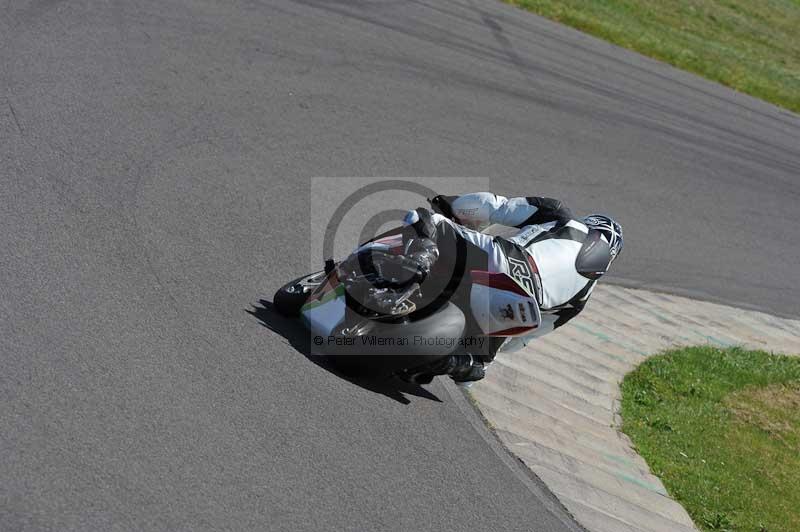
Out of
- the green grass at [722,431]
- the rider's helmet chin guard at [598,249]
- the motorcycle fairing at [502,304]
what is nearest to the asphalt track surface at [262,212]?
the motorcycle fairing at [502,304]

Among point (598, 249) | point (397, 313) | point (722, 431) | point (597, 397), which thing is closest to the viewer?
point (397, 313)

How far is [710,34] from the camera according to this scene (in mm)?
20562

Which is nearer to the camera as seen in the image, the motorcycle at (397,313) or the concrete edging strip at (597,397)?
→ the motorcycle at (397,313)

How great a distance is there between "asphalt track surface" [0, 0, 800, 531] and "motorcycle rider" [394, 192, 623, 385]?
0.67 metres

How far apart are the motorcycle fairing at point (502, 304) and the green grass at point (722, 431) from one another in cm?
183

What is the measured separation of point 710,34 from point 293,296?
16.9 metres

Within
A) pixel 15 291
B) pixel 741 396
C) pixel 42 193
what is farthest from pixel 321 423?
pixel 741 396

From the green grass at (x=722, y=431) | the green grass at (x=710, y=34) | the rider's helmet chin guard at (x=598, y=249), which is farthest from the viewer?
the green grass at (x=710, y=34)

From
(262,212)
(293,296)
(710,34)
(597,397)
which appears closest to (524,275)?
(293,296)

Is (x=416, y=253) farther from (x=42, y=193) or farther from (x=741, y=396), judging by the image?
(x=741, y=396)

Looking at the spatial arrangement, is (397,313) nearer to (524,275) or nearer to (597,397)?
(524,275)

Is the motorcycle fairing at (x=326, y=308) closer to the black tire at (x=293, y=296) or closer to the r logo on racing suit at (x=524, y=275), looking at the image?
the black tire at (x=293, y=296)

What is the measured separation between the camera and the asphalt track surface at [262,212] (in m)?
4.61

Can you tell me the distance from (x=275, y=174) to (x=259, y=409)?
11.3 feet
